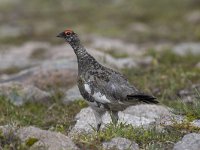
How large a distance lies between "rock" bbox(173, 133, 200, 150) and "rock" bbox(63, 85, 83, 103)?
12.5 feet

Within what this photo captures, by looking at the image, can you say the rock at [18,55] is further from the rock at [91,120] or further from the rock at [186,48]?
the rock at [91,120]

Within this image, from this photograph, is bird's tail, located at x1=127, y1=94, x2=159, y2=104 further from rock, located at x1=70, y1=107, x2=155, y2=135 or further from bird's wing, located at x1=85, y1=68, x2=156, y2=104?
rock, located at x1=70, y1=107, x2=155, y2=135

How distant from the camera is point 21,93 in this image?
1226 cm

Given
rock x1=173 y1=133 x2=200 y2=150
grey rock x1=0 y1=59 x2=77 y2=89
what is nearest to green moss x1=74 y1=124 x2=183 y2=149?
rock x1=173 y1=133 x2=200 y2=150

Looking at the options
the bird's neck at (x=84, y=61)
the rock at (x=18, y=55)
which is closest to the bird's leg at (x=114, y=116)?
the bird's neck at (x=84, y=61)

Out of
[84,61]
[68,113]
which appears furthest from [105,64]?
[84,61]

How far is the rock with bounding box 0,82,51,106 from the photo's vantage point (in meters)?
12.1

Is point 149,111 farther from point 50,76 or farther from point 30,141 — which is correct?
point 30,141

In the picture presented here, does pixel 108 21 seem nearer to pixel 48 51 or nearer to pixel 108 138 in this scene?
pixel 48 51

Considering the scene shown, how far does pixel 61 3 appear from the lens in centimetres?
2797

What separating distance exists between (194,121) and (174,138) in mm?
668

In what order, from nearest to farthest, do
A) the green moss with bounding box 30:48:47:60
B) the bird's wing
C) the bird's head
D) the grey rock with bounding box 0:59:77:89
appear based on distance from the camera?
1. the bird's wing
2. the bird's head
3. the grey rock with bounding box 0:59:77:89
4. the green moss with bounding box 30:48:47:60

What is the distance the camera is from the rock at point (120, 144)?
8125 millimetres

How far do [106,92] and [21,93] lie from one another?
324 cm
